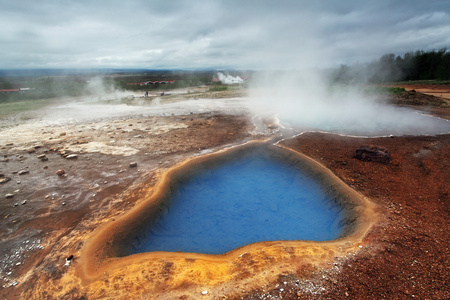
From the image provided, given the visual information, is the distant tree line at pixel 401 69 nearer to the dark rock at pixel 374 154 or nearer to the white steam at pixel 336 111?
the white steam at pixel 336 111

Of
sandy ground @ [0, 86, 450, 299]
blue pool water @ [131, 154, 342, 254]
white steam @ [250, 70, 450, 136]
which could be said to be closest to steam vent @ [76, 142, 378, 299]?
sandy ground @ [0, 86, 450, 299]

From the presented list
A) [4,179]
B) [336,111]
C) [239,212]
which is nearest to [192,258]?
[239,212]

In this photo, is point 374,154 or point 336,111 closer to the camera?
point 374,154

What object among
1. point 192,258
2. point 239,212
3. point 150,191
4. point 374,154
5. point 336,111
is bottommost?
point 239,212

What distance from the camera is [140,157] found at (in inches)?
314

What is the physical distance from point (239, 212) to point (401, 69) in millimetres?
36783

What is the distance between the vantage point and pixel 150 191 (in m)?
5.84

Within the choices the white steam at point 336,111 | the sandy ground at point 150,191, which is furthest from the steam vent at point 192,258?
the white steam at point 336,111

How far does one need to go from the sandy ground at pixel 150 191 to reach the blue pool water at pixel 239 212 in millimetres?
810

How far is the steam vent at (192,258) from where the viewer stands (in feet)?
11.5

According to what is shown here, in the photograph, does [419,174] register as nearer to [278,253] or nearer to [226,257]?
[278,253]

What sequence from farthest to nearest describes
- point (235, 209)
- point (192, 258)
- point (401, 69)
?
1. point (401, 69)
2. point (235, 209)
3. point (192, 258)

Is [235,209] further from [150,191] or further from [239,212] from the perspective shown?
[150,191]

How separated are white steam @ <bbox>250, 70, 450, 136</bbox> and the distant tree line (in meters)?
4.37
